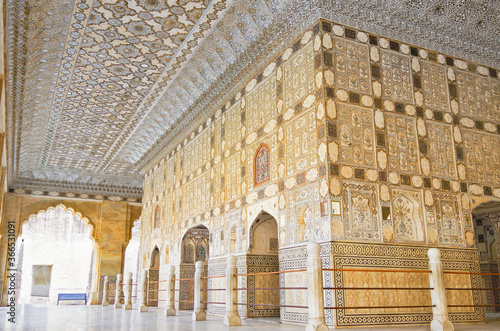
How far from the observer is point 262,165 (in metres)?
7.53

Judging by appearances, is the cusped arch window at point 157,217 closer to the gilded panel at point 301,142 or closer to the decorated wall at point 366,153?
the decorated wall at point 366,153

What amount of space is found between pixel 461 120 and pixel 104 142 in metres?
9.71

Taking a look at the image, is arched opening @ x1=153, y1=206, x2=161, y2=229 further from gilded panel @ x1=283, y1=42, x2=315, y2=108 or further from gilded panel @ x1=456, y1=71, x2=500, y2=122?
gilded panel @ x1=456, y1=71, x2=500, y2=122

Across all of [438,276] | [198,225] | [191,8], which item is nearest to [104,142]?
[198,225]

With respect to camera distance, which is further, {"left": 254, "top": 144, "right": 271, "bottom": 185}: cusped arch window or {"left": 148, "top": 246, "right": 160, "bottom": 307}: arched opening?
{"left": 148, "top": 246, "right": 160, "bottom": 307}: arched opening

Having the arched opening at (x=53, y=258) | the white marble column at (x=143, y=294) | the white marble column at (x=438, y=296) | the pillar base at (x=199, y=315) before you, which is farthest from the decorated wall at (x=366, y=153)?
the arched opening at (x=53, y=258)

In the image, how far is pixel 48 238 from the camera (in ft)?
64.2

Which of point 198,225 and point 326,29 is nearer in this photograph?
point 326,29

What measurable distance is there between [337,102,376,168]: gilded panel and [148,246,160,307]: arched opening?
829 cm

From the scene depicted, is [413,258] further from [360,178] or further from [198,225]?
[198,225]

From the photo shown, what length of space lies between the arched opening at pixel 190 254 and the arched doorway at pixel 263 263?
10.2ft

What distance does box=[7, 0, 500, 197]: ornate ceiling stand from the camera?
674 cm

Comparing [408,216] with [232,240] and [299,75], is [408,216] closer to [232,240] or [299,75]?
[299,75]

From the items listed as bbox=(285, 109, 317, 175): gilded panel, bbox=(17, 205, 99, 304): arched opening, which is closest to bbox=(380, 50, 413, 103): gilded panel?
bbox=(285, 109, 317, 175): gilded panel
